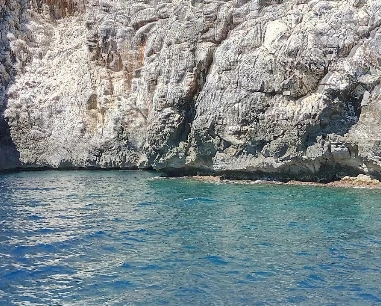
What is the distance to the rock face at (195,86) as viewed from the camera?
76.9 feet

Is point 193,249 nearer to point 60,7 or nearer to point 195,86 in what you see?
point 195,86

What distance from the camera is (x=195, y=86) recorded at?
28.6 meters

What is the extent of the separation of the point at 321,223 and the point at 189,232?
437 centimetres

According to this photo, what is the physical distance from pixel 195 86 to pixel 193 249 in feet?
58.1

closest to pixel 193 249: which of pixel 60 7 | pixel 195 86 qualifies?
pixel 195 86

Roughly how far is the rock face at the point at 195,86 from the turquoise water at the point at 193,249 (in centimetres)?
445

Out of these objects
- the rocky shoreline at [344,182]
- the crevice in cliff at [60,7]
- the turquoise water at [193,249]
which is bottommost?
the turquoise water at [193,249]

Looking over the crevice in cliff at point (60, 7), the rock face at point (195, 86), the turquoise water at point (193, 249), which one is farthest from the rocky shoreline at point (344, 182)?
the crevice in cliff at point (60, 7)

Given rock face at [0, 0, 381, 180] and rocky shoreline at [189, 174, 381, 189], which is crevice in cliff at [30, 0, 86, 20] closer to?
rock face at [0, 0, 381, 180]

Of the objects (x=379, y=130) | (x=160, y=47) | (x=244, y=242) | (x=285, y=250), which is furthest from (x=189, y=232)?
(x=160, y=47)

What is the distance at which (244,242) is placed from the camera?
12.7 meters

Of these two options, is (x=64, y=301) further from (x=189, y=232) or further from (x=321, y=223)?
(x=321, y=223)

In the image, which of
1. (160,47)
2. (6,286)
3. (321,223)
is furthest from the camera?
(160,47)

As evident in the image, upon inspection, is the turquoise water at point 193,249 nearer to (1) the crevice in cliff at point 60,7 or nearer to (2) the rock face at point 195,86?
(2) the rock face at point 195,86
